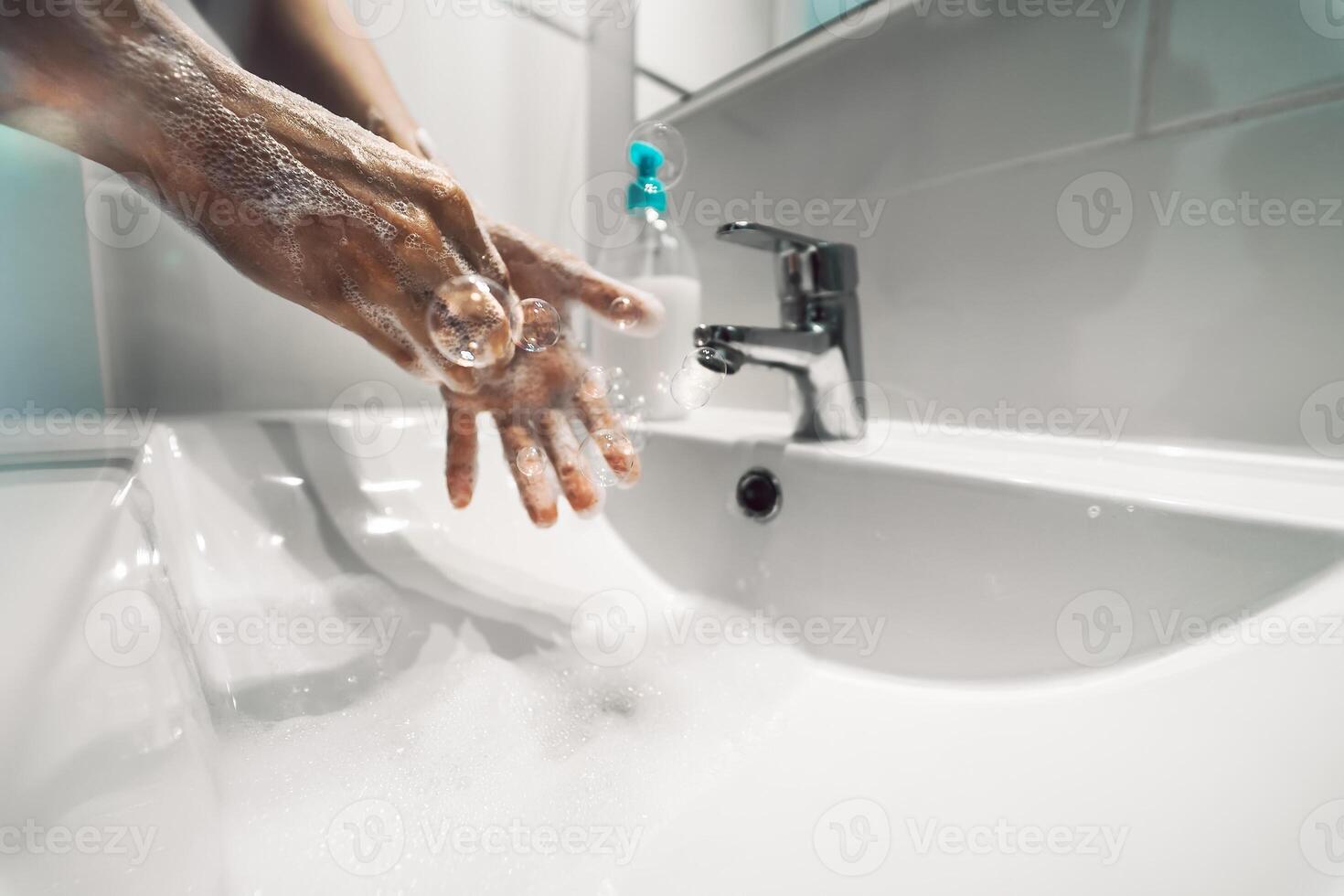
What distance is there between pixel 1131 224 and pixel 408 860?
56 centimetres

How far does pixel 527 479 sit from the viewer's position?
14.0 inches

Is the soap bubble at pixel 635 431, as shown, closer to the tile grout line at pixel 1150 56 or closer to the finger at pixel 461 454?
the finger at pixel 461 454

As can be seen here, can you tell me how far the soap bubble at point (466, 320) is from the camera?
0.30m

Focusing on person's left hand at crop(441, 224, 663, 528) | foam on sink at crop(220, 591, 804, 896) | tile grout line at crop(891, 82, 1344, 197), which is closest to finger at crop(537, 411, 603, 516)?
person's left hand at crop(441, 224, 663, 528)

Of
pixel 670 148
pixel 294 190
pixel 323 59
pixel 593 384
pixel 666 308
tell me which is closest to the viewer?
pixel 294 190

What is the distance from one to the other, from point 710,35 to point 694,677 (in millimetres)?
698

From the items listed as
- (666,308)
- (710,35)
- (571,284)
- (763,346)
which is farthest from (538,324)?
(710,35)

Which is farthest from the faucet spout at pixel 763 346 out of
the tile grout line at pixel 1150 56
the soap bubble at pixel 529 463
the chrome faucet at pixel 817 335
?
the tile grout line at pixel 1150 56

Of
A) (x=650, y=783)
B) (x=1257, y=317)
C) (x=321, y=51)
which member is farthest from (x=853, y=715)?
(x=321, y=51)

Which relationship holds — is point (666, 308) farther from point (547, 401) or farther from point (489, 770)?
point (489, 770)

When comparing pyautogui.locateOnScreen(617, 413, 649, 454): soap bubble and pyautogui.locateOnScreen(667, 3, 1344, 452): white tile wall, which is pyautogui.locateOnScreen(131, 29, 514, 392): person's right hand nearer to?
pyautogui.locateOnScreen(617, 413, 649, 454): soap bubble

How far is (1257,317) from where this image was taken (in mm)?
382

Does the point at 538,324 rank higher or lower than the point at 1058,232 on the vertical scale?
lower

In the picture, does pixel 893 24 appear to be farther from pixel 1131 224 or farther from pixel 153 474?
pixel 153 474
